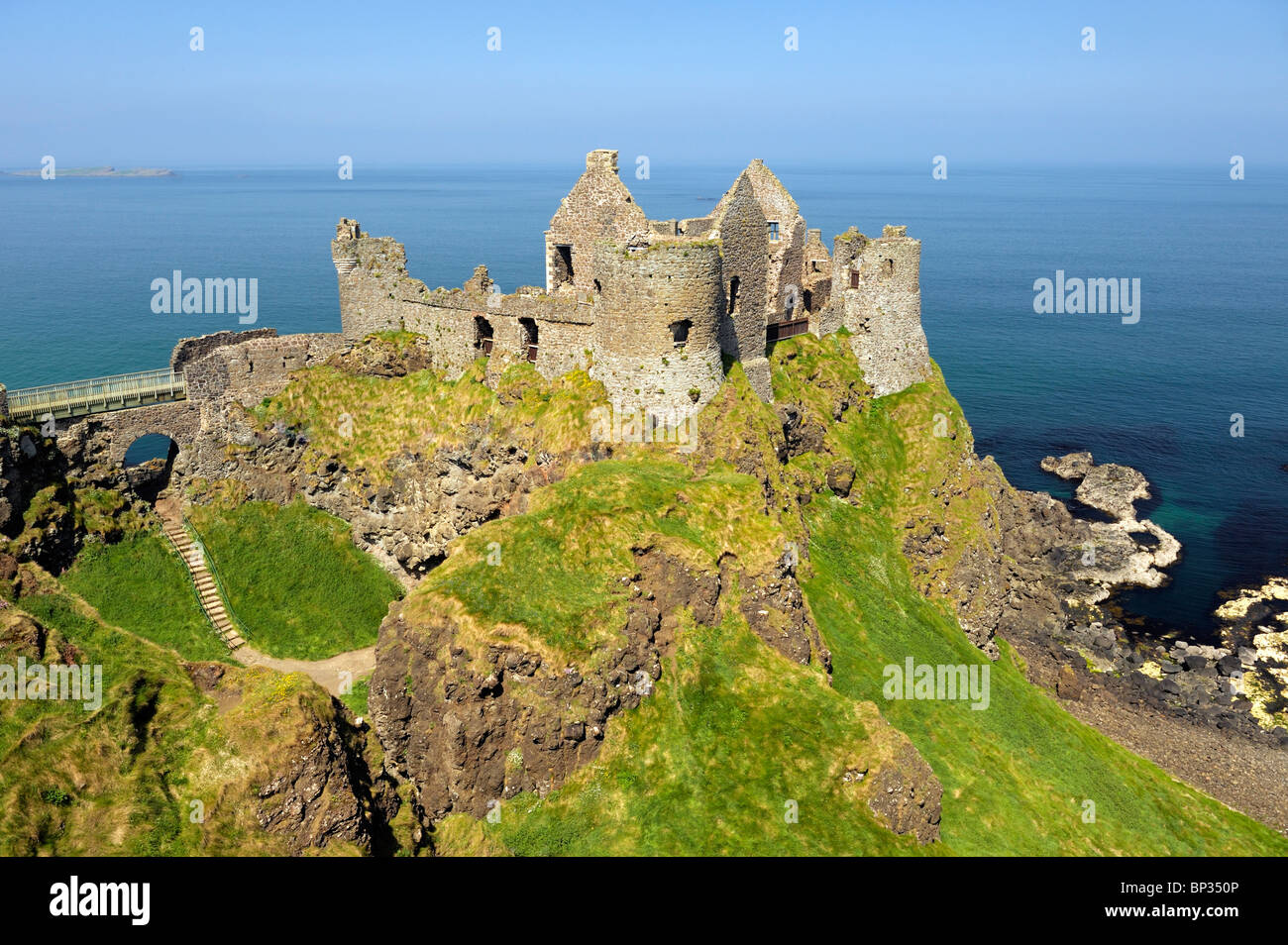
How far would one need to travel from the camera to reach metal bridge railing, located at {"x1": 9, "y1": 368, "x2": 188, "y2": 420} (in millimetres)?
41688

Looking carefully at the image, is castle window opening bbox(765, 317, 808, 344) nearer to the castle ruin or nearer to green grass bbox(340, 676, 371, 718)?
the castle ruin

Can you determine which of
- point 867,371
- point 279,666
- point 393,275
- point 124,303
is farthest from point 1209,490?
point 124,303

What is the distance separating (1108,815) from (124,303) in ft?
405

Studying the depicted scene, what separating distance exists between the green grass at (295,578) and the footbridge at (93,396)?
20.2ft

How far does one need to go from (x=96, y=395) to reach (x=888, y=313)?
135 ft

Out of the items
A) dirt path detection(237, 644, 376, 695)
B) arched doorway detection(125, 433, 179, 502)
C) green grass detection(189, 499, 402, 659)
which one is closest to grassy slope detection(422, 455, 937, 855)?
dirt path detection(237, 644, 376, 695)

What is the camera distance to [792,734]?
97.2 feet

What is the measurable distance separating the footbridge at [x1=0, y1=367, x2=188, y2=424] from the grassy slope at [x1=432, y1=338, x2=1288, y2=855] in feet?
74.6

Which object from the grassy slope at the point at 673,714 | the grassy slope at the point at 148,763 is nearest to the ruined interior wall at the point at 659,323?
the grassy slope at the point at 673,714

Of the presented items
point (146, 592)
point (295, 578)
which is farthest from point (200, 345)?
point (146, 592)

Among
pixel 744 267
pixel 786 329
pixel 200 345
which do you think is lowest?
pixel 200 345

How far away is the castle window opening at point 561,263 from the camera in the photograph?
45.9 metres

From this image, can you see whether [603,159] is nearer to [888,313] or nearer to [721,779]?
[888,313]
